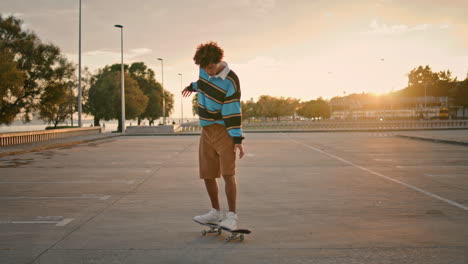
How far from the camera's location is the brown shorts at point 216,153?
480 centimetres

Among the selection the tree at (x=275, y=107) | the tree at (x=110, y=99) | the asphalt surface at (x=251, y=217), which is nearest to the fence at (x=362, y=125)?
the tree at (x=110, y=99)

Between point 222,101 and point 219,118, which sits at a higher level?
point 222,101

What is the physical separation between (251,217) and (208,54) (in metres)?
2.39

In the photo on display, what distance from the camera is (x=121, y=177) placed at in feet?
35.1

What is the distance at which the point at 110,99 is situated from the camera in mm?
58500

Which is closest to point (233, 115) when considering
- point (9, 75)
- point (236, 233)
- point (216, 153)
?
point (216, 153)

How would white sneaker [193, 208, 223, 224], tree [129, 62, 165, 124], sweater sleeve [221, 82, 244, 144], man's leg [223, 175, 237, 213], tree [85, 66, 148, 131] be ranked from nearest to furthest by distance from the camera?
sweater sleeve [221, 82, 244, 144] < man's leg [223, 175, 237, 213] < white sneaker [193, 208, 223, 224] < tree [85, 66, 148, 131] < tree [129, 62, 165, 124]

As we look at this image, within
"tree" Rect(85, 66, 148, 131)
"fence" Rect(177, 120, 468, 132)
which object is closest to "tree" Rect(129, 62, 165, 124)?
"fence" Rect(177, 120, 468, 132)

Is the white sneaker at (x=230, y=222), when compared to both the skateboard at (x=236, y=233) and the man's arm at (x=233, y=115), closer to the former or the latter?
the skateboard at (x=236, y=233)

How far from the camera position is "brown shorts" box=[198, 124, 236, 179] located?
4.80m

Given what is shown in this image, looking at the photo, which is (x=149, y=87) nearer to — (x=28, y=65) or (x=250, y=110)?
(x=28, y=65)

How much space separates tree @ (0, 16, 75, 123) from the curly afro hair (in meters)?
33.2

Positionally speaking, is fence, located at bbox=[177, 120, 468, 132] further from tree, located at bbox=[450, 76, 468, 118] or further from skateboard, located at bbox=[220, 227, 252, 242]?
skateboard, located at bbox=[220, 227, 252, 242]

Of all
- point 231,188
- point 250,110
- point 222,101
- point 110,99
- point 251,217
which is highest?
point 110,99
